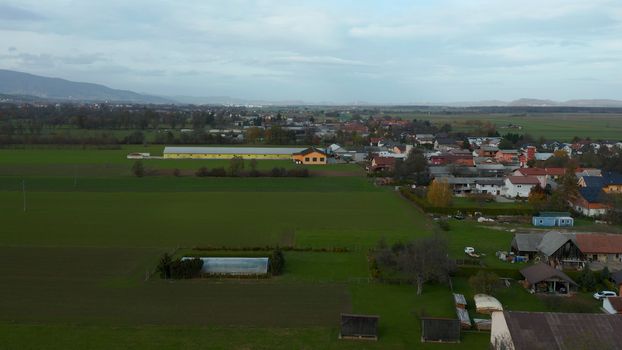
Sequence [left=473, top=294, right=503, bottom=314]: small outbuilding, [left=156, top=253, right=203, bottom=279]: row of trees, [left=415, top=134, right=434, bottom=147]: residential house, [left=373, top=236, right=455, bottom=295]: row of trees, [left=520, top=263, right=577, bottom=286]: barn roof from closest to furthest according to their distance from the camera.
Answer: [left=473, top=294, right=503, bottom=314]: small outbuilding, [left=373, top=236, right=455, bottom=295]: row of trees, [left=520, top=263, right=577, bottom=286]: barn roof, [left=156, top=253, right=203, bottom=279]: row of trees, [left=415, top=134, right=434, bottom=147]: residential house

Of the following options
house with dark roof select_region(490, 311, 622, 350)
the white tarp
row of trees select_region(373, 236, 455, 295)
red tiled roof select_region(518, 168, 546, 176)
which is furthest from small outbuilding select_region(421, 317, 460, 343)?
red tiled roof select_region(518, 168, 546, 176)

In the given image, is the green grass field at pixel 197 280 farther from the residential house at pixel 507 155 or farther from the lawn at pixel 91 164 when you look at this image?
the residential house at pixel 507 155

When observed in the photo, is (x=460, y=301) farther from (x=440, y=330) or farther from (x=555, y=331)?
(x=555, y=331)

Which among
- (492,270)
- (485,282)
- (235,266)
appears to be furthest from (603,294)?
(235,266)

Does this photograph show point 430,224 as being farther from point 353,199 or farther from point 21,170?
point 21,170

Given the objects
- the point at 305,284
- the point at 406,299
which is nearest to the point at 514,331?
the point at 406,299

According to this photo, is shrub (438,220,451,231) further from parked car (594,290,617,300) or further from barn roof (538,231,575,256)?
parked car (594,290,617,300)
